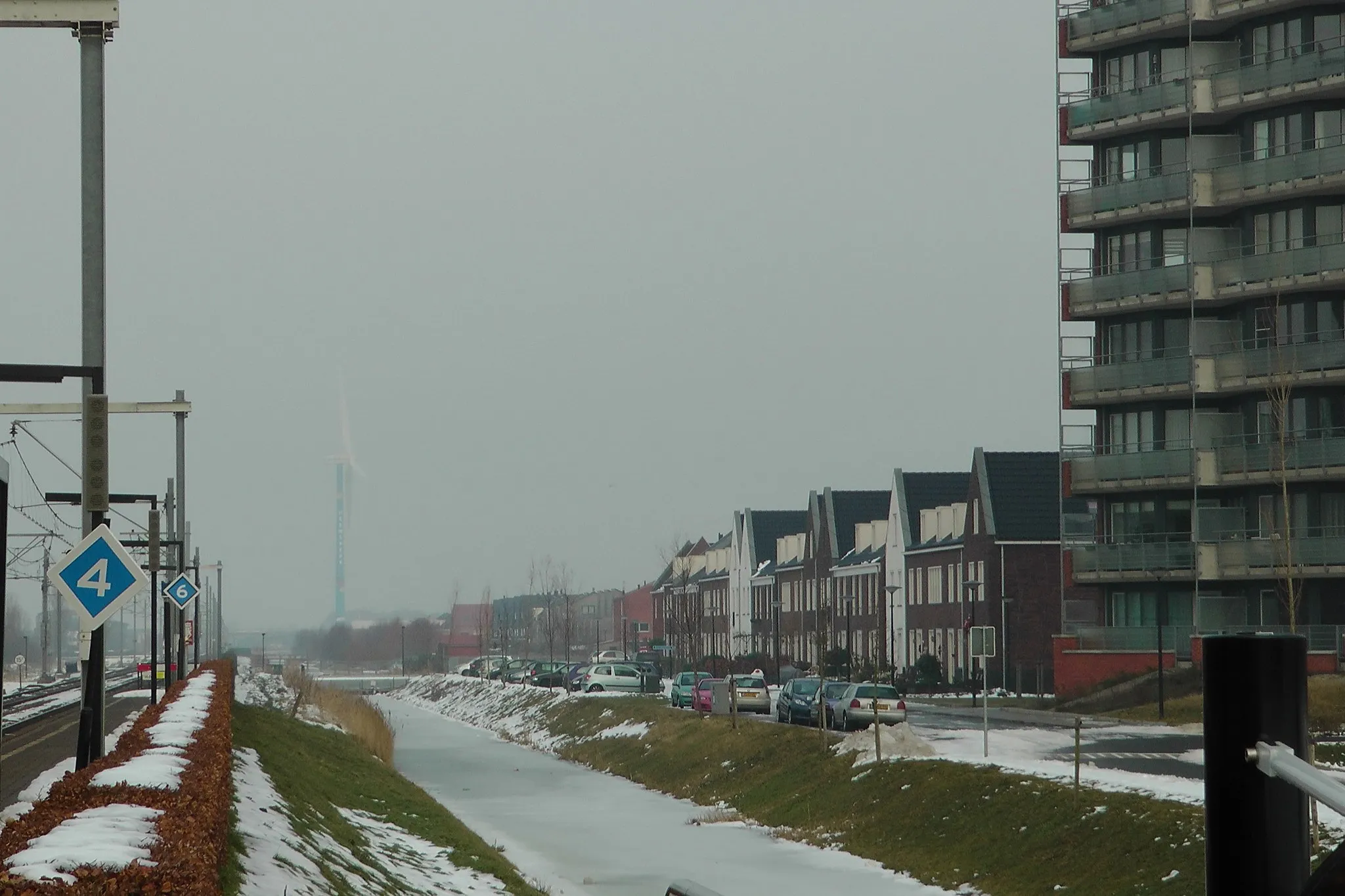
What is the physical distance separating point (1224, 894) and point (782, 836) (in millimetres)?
34318

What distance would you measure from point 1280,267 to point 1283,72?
22.2ft

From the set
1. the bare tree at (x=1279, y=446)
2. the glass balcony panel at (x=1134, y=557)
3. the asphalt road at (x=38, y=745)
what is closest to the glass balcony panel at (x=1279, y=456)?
the bare tree at (x=1279, y=446)

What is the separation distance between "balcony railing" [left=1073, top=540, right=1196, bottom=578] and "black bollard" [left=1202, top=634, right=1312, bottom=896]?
62.6 metres

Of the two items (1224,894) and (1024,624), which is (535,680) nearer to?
(1024,624)

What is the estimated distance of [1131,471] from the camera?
65.2 meters

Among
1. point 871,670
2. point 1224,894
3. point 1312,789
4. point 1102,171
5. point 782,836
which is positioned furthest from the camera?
point 871,670

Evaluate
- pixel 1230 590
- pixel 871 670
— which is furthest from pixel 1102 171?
pixel 871 670

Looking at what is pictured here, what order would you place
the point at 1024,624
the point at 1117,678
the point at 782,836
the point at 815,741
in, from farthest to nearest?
the point at 1024,624
the point at 1117,678
the point at 815,741
the point at 782,836

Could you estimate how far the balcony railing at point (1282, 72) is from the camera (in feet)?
196

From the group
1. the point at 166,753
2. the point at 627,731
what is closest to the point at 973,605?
the point at 627,731

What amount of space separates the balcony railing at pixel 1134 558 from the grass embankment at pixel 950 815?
18.6 metres

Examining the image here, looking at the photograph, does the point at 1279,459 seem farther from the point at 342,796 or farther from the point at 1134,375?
the point at 342,796

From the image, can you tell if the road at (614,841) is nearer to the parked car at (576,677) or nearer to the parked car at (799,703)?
the parked car at (799,703)

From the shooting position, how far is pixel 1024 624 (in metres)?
79.1
